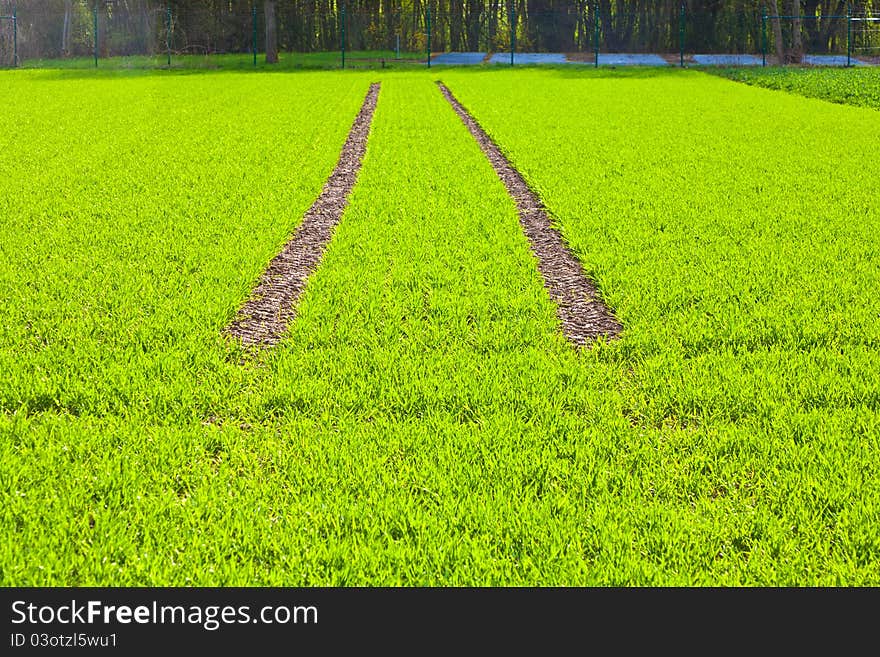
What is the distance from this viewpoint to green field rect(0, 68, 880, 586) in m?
3.20

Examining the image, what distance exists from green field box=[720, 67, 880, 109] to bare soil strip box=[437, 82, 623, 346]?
15.0m

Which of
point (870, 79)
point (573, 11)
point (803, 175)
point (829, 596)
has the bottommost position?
point (829, 596)

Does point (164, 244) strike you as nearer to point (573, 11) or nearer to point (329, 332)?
point (329, 332)

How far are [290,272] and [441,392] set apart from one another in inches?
115

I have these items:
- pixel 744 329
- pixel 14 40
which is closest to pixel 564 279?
pixel 744 329

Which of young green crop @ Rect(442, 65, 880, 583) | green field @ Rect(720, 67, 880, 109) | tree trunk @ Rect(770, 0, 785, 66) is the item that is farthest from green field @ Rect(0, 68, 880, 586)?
tree trunk @ Rect(770, 0, 785, 66)

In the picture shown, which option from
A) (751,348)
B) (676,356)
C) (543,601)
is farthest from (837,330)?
(543,601)

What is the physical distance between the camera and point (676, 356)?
16.7 feet

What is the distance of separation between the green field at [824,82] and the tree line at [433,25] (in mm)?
10754

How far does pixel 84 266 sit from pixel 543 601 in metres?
5.23

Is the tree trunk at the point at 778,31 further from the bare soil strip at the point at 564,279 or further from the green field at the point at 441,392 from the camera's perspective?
the bare soil strip at the point at 564,279

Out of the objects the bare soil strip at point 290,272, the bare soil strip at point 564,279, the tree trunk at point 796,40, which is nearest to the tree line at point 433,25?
the tree trunk at point 796,40

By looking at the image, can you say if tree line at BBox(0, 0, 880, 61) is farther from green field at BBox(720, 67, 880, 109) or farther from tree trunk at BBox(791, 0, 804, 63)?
green field at BBox(720, 67, 880, 109)

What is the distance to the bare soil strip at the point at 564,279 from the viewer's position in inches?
224
